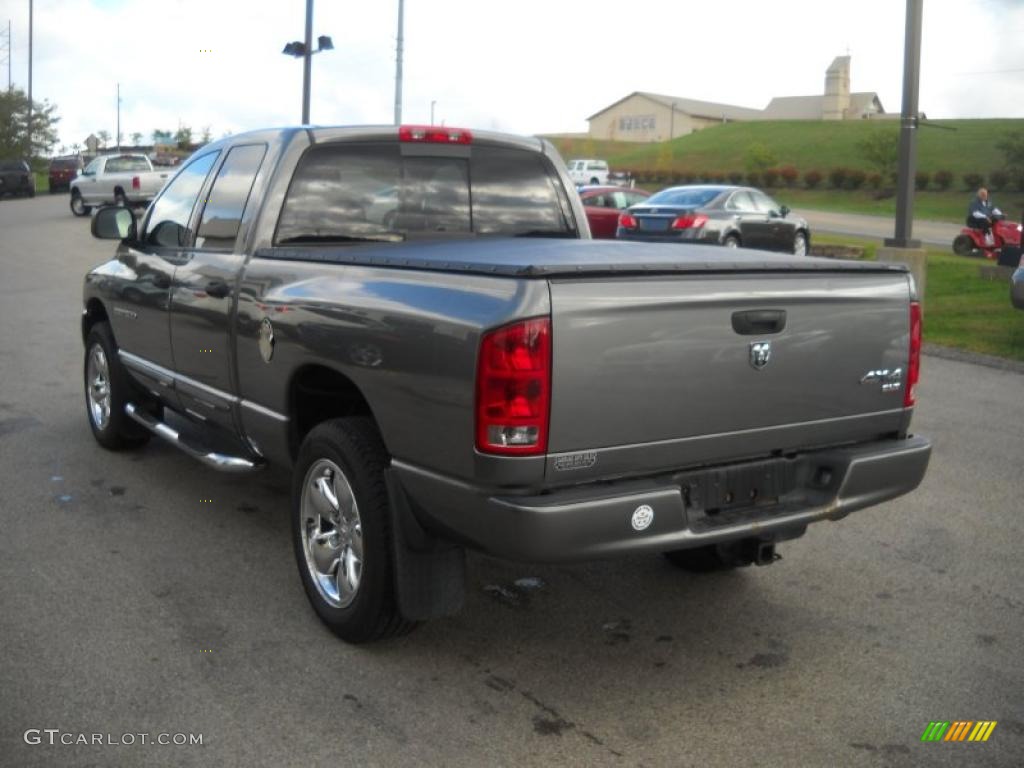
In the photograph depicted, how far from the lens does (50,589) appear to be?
496 centimetres

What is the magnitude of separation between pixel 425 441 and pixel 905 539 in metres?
3.05

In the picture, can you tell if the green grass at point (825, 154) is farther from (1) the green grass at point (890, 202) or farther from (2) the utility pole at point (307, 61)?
(2) the utility pole at point (307, 61)

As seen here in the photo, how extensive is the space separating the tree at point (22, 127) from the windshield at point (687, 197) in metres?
56.1

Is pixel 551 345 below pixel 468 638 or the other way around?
the other way around

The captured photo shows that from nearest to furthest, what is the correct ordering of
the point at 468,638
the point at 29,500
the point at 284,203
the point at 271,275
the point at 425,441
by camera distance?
the point at 425,441 < the point at 468,638 < the point at 271,275 < the point at 284,203 < the point at 29,500

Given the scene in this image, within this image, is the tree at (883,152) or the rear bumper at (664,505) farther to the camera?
the tree at (883,152)

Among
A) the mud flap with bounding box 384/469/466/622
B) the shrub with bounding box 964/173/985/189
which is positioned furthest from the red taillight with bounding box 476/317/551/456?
the shrub with bounding box 964/173/985/189

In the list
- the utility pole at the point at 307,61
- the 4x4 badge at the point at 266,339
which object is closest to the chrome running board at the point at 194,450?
the 4x4 badge at the point at 266,339

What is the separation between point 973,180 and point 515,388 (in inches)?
2290

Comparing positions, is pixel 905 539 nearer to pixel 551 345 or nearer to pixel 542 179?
pixel 542 179

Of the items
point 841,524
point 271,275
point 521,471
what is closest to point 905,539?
point 841,524

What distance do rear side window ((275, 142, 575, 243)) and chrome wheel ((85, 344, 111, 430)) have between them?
96.9 inches

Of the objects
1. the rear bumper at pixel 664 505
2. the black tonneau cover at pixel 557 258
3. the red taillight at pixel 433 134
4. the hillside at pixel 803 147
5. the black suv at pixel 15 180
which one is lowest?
the rear bumper at pixel 664 505

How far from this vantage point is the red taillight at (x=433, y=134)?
552 cm
